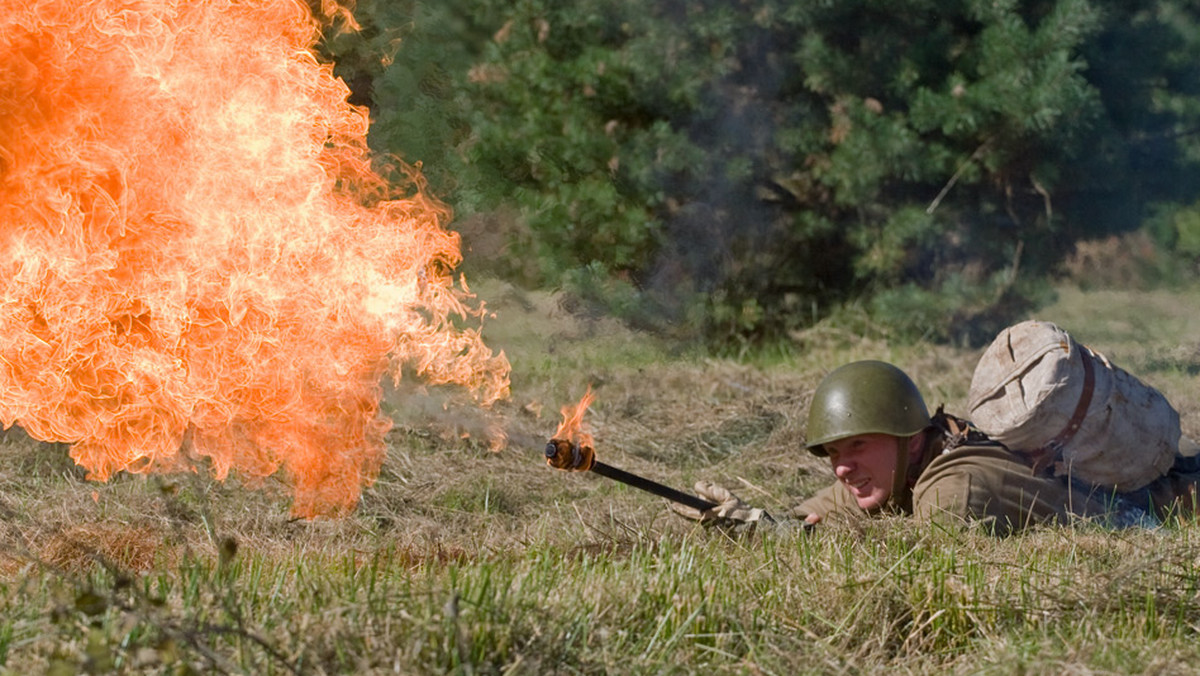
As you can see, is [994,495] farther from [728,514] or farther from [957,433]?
[728,514]

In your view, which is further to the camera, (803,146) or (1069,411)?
(803,146)

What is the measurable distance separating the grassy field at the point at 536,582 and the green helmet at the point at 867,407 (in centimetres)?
54

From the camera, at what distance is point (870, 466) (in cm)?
554

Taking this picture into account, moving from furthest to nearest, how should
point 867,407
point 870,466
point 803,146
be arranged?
point 803,146 < point 870,466 < point 867,407

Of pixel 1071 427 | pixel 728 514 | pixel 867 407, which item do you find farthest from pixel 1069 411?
pixel 728 514

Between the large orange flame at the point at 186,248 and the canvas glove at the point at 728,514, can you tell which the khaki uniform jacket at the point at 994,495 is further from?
the large orange flame at the point at 186,248

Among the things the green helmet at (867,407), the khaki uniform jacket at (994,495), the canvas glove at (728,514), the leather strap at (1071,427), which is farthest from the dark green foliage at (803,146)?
the leather strap at (1071,427)

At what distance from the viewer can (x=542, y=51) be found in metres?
10.8

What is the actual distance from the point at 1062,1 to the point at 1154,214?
2775 millimetres

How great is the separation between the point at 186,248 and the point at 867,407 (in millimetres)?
3034

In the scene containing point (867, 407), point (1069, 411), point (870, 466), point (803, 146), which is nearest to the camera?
point (1069, 411)

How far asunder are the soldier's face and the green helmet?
87 mm

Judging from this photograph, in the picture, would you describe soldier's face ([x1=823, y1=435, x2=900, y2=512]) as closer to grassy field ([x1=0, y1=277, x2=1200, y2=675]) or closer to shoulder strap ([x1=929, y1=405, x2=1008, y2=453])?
shoulder strap ([x1=929, y1=405, x2=1008, y2=453])

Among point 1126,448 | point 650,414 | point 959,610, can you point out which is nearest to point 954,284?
point 650,414
